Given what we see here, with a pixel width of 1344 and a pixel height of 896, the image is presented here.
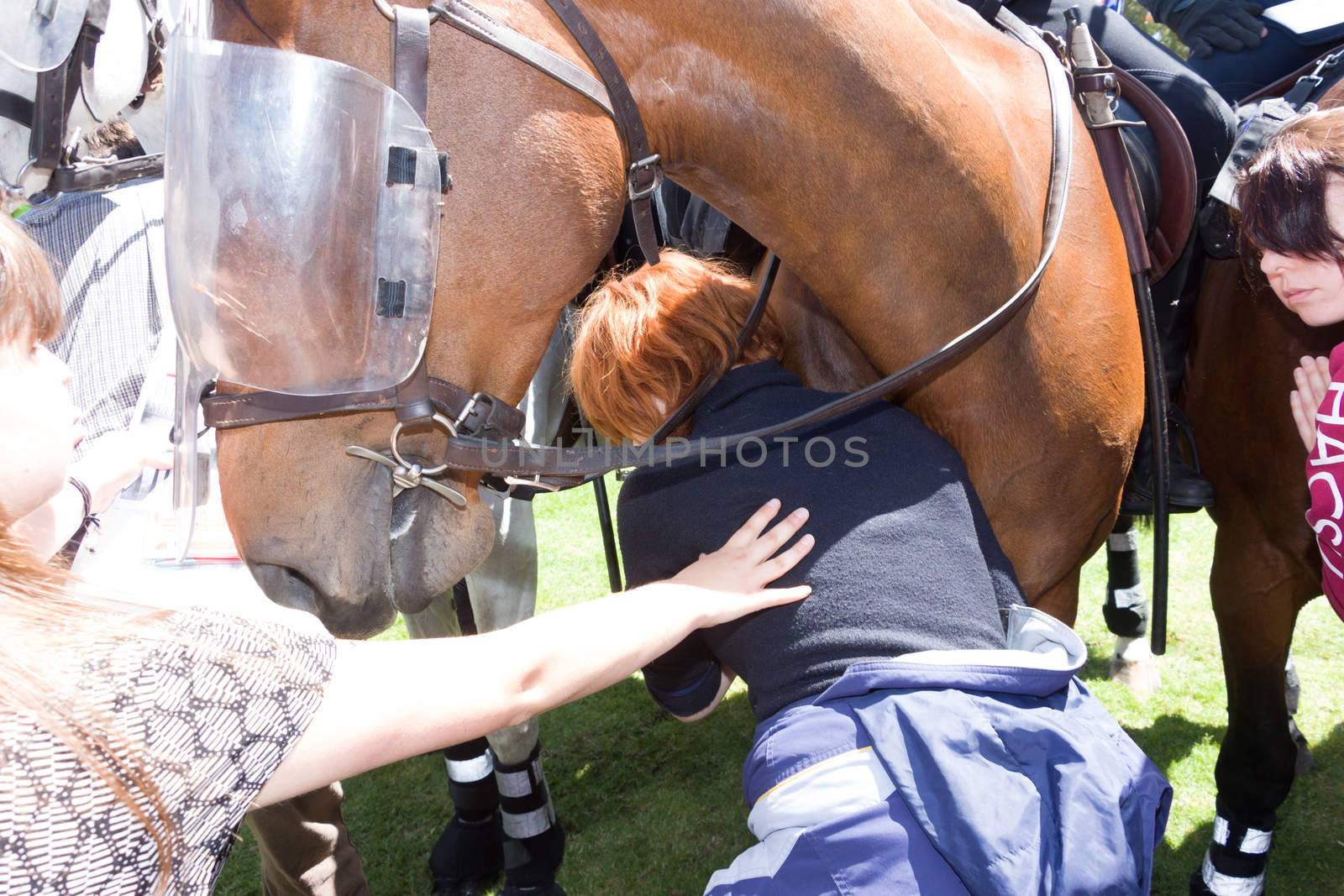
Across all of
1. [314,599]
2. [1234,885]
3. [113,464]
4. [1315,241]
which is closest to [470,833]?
[113,464]

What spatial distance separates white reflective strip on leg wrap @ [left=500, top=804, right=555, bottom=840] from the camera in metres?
2.85

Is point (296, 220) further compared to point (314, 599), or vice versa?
point (314, 599)

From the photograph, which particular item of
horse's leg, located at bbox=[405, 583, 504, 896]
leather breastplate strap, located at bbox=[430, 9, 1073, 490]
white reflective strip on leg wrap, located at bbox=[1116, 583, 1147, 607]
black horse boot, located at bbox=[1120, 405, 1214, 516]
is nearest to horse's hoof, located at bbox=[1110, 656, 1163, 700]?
white reflective strip on leg wrap, located at bbox=[1116, 583, 1147, 607]

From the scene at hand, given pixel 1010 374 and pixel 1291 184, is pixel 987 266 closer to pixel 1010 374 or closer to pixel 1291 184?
pixel 1010 374

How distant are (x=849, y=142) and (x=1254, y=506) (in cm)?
144

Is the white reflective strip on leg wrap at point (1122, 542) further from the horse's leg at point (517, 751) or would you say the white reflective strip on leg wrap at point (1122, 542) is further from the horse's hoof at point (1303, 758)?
the horse's leg at point (517, 751)

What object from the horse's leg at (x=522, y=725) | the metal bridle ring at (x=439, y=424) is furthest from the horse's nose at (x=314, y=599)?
the horse's leg at (x=522, y=725)

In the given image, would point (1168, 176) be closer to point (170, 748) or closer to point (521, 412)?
point (521, 412)

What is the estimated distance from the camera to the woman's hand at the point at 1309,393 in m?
1.88

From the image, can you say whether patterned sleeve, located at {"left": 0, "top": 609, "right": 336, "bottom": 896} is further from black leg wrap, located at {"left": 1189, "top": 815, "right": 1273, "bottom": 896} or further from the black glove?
the black glove

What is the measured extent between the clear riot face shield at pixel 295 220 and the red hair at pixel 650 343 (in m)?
0.37

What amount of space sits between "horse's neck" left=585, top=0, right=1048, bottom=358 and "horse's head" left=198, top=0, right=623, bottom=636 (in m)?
0.14

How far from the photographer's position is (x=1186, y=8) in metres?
2.57

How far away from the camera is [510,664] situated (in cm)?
125
